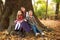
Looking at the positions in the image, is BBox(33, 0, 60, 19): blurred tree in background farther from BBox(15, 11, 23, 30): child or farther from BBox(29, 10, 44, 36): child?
BBox(15, 11, 23, 30): child

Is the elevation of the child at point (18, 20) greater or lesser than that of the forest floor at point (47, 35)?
greater

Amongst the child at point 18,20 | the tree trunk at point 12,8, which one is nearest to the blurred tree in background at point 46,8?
the tree trunk at point 12,8

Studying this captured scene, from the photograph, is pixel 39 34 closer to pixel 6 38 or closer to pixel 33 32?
pixel 33 32

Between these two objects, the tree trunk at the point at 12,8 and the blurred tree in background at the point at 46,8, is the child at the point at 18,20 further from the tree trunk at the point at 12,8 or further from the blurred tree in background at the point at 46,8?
the blurred tree in background at the point at 46,8

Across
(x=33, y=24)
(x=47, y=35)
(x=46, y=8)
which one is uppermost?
(x=46, y=8)

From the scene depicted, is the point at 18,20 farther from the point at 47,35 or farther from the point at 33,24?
the point at 47,35

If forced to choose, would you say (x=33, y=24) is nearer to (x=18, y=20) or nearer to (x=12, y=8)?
(x=18, y=20)

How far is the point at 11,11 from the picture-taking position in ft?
12.0

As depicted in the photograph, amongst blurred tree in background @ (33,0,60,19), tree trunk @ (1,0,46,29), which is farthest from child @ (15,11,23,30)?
blurred tree in background @ (33,0,60,19)

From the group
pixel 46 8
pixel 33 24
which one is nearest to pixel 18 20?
pixel 33 24

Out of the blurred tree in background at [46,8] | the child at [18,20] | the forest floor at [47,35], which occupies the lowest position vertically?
the forest floor at [47,35]

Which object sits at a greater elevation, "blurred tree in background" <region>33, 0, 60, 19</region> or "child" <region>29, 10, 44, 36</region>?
"blurred tree in background" <region>33, 0, 60, 19</region>

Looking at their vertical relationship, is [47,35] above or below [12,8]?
below

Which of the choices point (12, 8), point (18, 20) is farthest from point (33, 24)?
point (12, 8)
